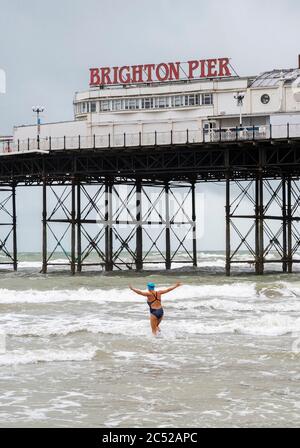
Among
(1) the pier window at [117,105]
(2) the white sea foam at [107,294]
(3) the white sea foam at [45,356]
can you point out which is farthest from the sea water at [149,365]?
(1) the pier window at [117,105]

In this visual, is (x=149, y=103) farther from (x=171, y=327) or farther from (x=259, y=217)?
(x=171, y=327)

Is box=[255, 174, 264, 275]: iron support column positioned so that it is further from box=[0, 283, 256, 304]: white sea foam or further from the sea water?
the sea water

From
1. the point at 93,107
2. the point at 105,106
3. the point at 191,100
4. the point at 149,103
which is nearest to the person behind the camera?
the point at 191,100

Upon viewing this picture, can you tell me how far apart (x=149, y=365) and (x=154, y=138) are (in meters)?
32.7

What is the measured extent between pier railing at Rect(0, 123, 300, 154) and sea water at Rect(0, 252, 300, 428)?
1244 cm

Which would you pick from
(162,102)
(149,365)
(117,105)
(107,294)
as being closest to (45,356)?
(149,365)

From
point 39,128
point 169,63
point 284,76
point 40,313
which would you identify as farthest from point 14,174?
point 40,313

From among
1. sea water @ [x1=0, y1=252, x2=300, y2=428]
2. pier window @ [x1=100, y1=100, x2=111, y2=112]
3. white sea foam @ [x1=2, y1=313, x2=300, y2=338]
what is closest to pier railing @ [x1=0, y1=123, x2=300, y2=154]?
pier window @ [x1=100, y1=100, x2=111, y2=112]

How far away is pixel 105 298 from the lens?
122 feet

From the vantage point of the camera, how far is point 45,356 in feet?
61.7

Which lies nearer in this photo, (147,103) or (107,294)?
(107,294)

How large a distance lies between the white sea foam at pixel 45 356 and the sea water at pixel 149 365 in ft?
0.08

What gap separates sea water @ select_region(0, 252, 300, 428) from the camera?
13.2 meters
